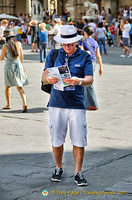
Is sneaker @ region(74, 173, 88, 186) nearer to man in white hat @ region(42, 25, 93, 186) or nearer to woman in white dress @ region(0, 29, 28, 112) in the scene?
man in white hat @ region(42, 25, 93, 186)

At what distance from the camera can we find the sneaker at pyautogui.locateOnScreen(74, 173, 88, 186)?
5504mm

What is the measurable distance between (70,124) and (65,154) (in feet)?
4.86

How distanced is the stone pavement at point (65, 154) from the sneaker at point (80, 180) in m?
0.06

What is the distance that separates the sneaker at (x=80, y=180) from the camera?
18.1 feet

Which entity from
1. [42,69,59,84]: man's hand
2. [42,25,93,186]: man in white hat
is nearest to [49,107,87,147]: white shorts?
[42,25,93,186]: man in white hat

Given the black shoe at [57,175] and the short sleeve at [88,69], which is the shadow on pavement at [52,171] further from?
the short sleeve at [88,69]

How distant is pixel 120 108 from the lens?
1072cm

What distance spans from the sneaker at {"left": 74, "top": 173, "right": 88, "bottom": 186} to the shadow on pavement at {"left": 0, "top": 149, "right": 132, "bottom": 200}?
50 mm

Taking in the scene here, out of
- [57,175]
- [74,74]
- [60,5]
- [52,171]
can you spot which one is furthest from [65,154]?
[60,5]

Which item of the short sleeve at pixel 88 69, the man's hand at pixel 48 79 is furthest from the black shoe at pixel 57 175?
the short sleeve at pixel 88 69

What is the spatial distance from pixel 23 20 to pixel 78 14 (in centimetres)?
734

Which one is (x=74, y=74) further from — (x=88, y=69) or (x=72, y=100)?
(x=72, y=100)

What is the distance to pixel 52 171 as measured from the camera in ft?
20.2

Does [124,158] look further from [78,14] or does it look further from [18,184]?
[78,14]
